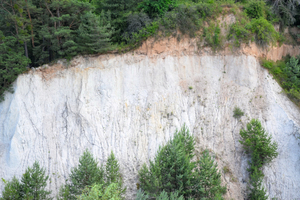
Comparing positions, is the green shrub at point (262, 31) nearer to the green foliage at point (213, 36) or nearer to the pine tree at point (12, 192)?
the green foliage at point (213, 36)

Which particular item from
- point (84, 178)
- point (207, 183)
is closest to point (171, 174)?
point (207, 183)

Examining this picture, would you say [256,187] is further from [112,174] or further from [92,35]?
[92,35]

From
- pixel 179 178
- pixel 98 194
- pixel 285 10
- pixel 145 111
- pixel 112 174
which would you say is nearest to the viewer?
pixel 98 194

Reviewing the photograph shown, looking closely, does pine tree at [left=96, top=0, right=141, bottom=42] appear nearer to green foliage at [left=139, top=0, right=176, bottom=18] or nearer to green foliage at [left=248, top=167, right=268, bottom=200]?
green foliage at [left=139, top=0, right=176, bottom=18]

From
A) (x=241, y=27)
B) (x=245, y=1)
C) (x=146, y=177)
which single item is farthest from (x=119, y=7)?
(x=146, y=177)

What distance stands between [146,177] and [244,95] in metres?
10.4

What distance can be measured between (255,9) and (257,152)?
12.6 metres

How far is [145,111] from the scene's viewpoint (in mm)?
18688

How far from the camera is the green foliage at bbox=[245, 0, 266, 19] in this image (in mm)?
21828

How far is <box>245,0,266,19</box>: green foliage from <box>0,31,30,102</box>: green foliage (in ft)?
61.2

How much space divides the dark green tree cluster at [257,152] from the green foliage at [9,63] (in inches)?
652

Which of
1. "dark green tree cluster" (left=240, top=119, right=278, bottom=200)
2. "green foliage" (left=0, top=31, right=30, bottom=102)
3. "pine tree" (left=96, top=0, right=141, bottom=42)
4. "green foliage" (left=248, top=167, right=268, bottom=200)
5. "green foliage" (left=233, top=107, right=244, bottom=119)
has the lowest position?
"green foliage" (left=248, top=167, right=268, bottom=200)

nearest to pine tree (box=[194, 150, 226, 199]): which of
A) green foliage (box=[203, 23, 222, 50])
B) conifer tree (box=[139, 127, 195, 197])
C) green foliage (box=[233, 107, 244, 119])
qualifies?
conifer tree (box=[139, 127, 195, 197])

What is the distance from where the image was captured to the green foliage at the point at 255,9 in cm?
2183
